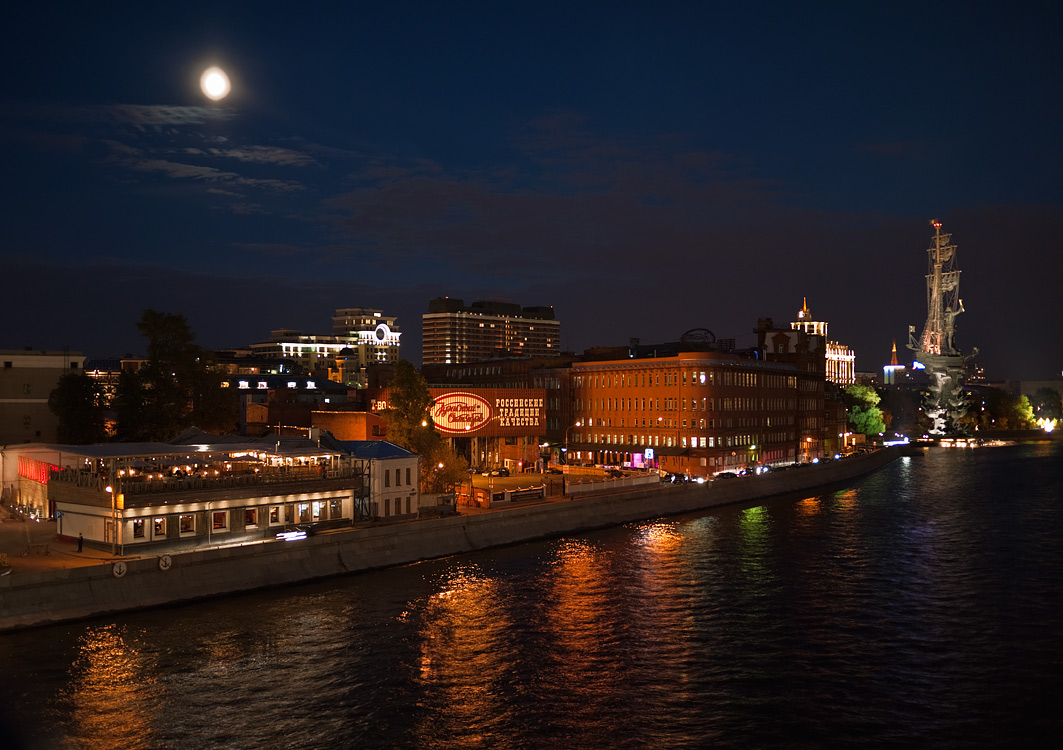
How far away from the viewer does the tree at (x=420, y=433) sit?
77375 millimetres

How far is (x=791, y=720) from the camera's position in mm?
32375

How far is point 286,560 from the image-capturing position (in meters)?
51.6

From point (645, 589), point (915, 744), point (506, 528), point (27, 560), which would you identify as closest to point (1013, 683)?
point (915, 744)

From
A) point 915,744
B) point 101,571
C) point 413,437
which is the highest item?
point 413,437

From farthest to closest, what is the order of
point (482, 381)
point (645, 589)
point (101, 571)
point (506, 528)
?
1. point (482, 381)
2. point (506, 528)
3. point (645, 589)
4. point (101, 571)

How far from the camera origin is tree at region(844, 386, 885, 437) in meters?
189

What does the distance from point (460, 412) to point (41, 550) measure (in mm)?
53225

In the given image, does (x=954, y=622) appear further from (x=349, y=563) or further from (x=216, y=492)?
(x=216, y=492)

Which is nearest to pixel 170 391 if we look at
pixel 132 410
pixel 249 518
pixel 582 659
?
pixel 132 410

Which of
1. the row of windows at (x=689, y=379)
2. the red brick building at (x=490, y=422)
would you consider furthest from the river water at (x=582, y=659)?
the row of windows at (x=689, y=379)

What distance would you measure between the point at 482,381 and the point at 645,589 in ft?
322

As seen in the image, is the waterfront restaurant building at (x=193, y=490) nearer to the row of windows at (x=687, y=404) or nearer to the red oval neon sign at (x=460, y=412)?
the red oval neon sign at (x=460, y=412)

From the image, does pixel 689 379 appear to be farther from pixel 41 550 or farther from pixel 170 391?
pixel 41 550

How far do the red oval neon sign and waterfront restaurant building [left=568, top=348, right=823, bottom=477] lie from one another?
23.9 m
